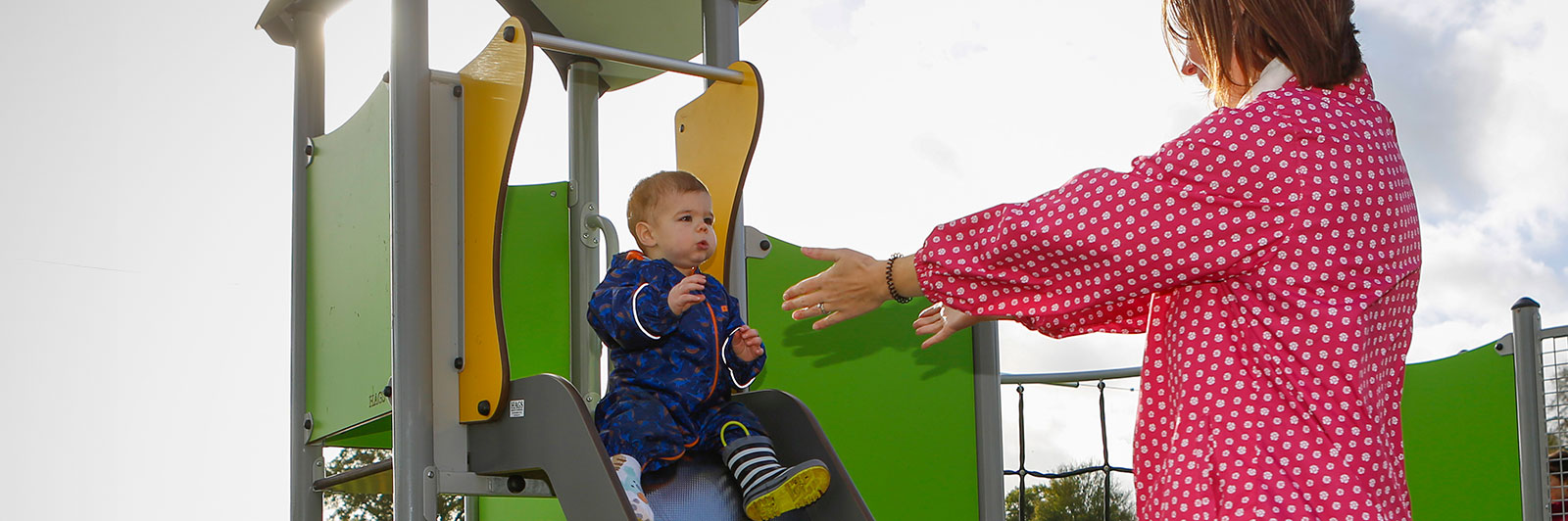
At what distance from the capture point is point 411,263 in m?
2.16

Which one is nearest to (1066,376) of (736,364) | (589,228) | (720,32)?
(589,228)

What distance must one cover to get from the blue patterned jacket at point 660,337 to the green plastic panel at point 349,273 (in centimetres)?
41

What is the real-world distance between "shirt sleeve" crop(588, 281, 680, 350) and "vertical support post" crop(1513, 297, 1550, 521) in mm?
3355

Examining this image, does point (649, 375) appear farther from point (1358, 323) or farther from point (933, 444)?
point (933, 444)

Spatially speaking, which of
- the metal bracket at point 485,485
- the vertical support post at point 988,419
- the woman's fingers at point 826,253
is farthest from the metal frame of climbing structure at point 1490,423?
the metal bracket at point 485,485

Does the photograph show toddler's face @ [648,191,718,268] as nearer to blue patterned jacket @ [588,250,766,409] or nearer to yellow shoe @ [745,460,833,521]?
blue patterned jacket @ [588,250,766,409]

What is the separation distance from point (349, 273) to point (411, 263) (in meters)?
0.53

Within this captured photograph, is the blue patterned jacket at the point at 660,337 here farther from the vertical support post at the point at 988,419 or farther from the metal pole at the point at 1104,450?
the metal pole at the point at 1104,450

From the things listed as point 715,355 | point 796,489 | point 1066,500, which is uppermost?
point 715,355

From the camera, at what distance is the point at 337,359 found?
8.77 ft

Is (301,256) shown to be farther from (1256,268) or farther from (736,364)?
(1256,268)

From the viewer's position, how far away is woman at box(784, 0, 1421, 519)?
5.02 ft

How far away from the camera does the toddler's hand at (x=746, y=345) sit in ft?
7.54

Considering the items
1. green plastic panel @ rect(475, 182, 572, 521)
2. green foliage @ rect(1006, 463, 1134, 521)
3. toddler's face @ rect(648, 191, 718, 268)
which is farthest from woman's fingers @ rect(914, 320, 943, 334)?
green foliage @ rect(1006, 463, 1134, 521)
